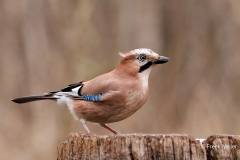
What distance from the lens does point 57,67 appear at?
345 inches

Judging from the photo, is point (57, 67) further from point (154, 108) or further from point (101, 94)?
point (101, 94)

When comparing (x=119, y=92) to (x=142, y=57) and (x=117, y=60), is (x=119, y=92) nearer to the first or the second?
Result: (x=142, y=57)

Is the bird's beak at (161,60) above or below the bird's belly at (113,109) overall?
above

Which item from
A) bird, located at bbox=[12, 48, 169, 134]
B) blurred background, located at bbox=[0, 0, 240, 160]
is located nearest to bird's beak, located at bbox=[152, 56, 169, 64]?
bird, located at bbox=[12, 48, 169, 134]

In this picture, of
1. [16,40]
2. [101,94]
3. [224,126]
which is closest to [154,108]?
[224,126]

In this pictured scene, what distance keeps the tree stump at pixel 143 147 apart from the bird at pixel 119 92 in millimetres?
1823

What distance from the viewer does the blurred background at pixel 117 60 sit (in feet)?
28.1

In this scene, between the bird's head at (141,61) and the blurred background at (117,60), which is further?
the blurred background at (117,60)

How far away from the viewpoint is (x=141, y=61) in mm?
5746

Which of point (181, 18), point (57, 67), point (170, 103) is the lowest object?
point (170, 103)

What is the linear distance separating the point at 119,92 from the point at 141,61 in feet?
1.40

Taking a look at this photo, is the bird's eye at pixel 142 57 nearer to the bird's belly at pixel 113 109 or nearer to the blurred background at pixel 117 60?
the bird's belly at pixel 113 109

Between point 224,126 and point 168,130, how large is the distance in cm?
90

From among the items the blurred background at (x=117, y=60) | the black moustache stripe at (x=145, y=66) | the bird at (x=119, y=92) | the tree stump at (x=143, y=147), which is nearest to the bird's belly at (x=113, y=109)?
the bird at (x=119, y=92)
